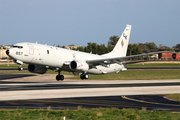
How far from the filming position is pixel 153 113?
1658 centimetres

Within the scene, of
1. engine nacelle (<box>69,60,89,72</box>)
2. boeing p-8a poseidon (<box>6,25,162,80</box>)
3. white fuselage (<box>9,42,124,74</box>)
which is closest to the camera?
white fuselage (<box>9,42,124,74</box>)

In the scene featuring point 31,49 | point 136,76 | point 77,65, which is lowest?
point 136,76

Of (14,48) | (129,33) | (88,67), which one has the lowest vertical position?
(88,67)

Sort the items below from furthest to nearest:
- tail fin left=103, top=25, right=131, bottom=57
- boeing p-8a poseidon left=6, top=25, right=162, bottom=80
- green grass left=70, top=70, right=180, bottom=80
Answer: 1. tail fin left=103, top=25, right=131, bottom=57
2. green grass left=70, top=70, right=180, bottom=80
3. boeing p-8a poseidon left=6, top=25, right=162, bottom=80

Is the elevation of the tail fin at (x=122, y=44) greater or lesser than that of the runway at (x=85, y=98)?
greater

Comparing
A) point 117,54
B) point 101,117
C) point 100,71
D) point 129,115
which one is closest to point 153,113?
point 129,115

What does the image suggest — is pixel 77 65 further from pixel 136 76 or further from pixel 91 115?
pixel 91 115

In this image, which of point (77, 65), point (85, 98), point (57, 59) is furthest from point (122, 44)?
point (85, 98)

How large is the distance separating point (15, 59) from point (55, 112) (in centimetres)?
2421

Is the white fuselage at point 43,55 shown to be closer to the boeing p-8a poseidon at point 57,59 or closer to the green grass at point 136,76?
the boeing p-8a poseidon at point 57,59

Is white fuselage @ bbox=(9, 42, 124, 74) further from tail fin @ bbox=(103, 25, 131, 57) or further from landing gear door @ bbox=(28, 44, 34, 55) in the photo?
tail fin @ bbox=(103, 25, 131, 57)

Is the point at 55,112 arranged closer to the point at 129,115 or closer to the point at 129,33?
the point at 129,115

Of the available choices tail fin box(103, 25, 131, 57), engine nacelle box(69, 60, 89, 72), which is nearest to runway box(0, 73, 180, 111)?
engine nacelle box(69, 60, 89, 72)

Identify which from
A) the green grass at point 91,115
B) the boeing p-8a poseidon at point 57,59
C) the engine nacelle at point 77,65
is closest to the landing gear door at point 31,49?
the boeing p-8a poseidon at point 57,59
